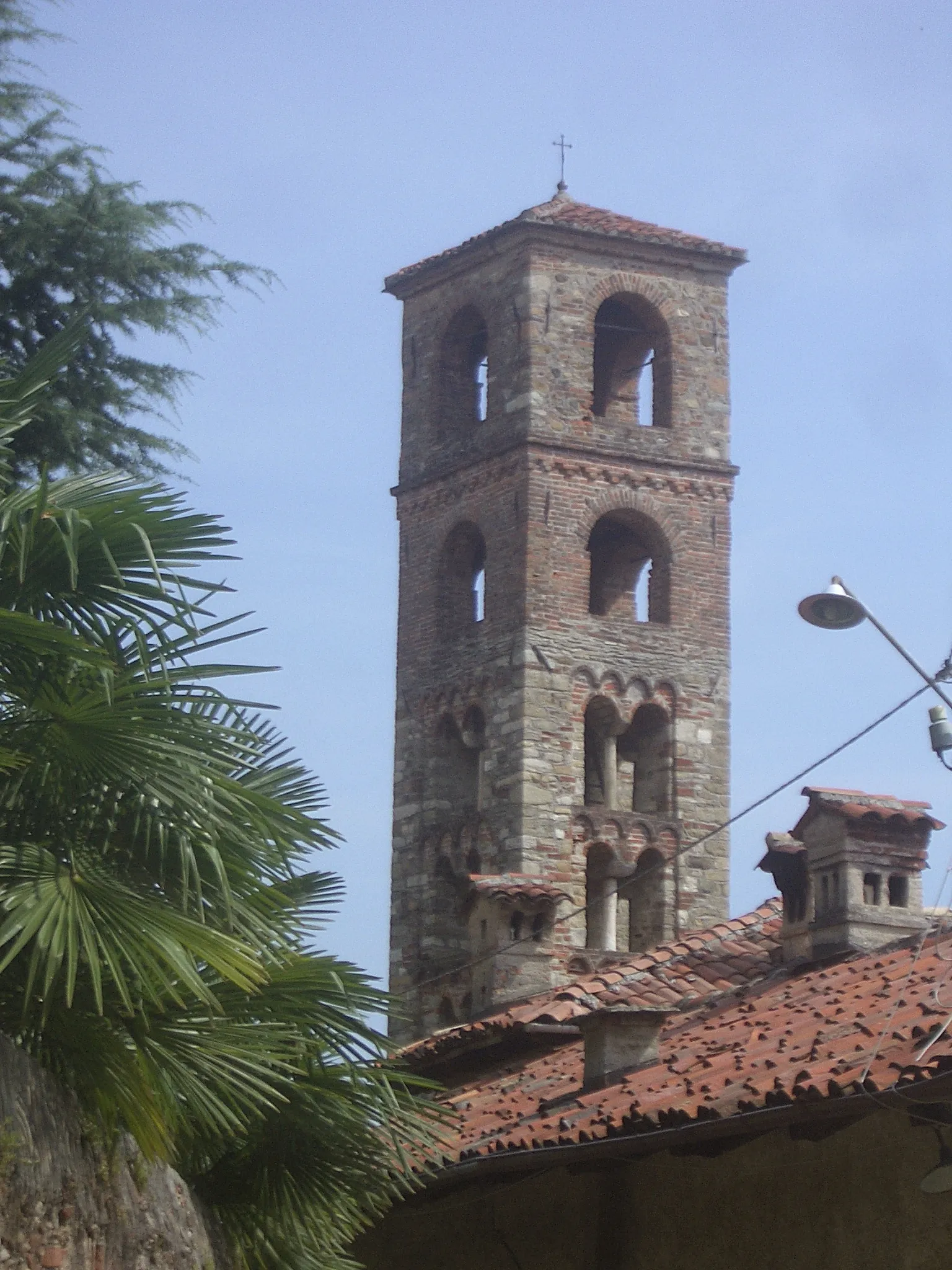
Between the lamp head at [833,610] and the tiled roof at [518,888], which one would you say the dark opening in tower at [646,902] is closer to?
the tiled roof at [518,888]

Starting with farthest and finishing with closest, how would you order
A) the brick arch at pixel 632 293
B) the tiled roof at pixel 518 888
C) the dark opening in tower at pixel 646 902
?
1. the brick arch at pixel 632 293
2. the dark opening in tower at pixel 646 902
3. the tiled roof at pixel 518 888

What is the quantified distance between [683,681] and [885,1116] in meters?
16.1

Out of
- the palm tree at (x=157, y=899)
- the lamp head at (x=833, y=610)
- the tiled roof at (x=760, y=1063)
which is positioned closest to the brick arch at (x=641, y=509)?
the tiled roof at (x=760, y=1063)

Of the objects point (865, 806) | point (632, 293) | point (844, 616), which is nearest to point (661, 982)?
point (865, 806)

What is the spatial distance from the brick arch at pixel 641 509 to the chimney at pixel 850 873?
1016 cm

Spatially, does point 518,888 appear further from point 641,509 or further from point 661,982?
point 641,509

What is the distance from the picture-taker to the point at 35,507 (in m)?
8.40

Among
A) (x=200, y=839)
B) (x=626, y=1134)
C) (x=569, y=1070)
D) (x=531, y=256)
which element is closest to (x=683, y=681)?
(x=531, y=256)

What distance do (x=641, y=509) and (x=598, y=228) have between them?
3.24 metres

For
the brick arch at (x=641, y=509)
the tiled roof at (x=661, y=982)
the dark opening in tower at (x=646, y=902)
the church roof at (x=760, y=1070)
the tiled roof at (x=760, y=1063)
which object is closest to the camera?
the church roof at (x=760, y=1070)

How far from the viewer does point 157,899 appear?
27.6ft

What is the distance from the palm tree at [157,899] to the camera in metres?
8.10

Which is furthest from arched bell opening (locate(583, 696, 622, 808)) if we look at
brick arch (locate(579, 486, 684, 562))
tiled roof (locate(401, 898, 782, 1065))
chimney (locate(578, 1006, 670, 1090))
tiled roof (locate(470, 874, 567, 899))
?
chimney (locate(578, 1006, 670, 1090))

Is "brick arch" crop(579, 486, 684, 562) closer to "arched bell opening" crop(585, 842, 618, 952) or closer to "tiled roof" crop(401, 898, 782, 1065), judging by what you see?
"arched bell opening" crop(585, 842, 618, 952)
